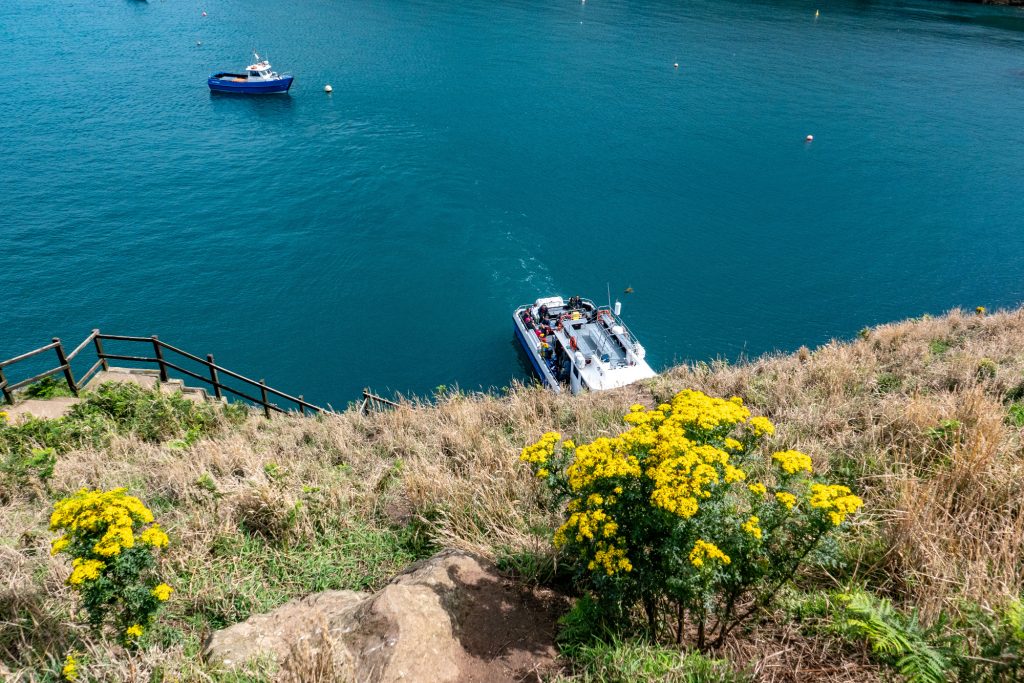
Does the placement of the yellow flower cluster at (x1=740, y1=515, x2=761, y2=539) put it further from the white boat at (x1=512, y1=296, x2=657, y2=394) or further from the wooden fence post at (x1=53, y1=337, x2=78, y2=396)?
the white boat at (x1=512, y1=296, x2=657, y2=394)

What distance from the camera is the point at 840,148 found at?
44.8 metres

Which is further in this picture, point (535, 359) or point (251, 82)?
point (251, 82)

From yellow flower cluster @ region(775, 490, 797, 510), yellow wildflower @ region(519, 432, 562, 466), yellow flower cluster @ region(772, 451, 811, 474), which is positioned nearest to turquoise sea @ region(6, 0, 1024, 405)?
yellow wildflower @ region(519, 432, 562, 466)

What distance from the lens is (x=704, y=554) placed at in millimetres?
3916

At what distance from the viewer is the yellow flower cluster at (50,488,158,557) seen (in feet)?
15.1

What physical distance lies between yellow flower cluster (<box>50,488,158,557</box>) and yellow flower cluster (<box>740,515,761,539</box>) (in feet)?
14.4

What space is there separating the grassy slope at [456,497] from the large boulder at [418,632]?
1.58 ft

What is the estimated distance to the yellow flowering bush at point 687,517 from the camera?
4.00 metres

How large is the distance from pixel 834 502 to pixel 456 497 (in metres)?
4.23

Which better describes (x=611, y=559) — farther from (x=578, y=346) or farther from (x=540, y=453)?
(x=578, y=346)

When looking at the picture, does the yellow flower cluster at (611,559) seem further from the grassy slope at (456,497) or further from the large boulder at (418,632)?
the grassy slope at (456,497)

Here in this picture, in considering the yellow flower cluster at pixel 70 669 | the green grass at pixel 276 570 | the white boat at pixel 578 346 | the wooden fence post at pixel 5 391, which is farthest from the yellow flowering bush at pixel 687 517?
the white boat at pixel 578 346

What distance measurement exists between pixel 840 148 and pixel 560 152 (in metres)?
21.0

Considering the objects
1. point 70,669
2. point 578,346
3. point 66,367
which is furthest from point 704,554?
point 578,346
